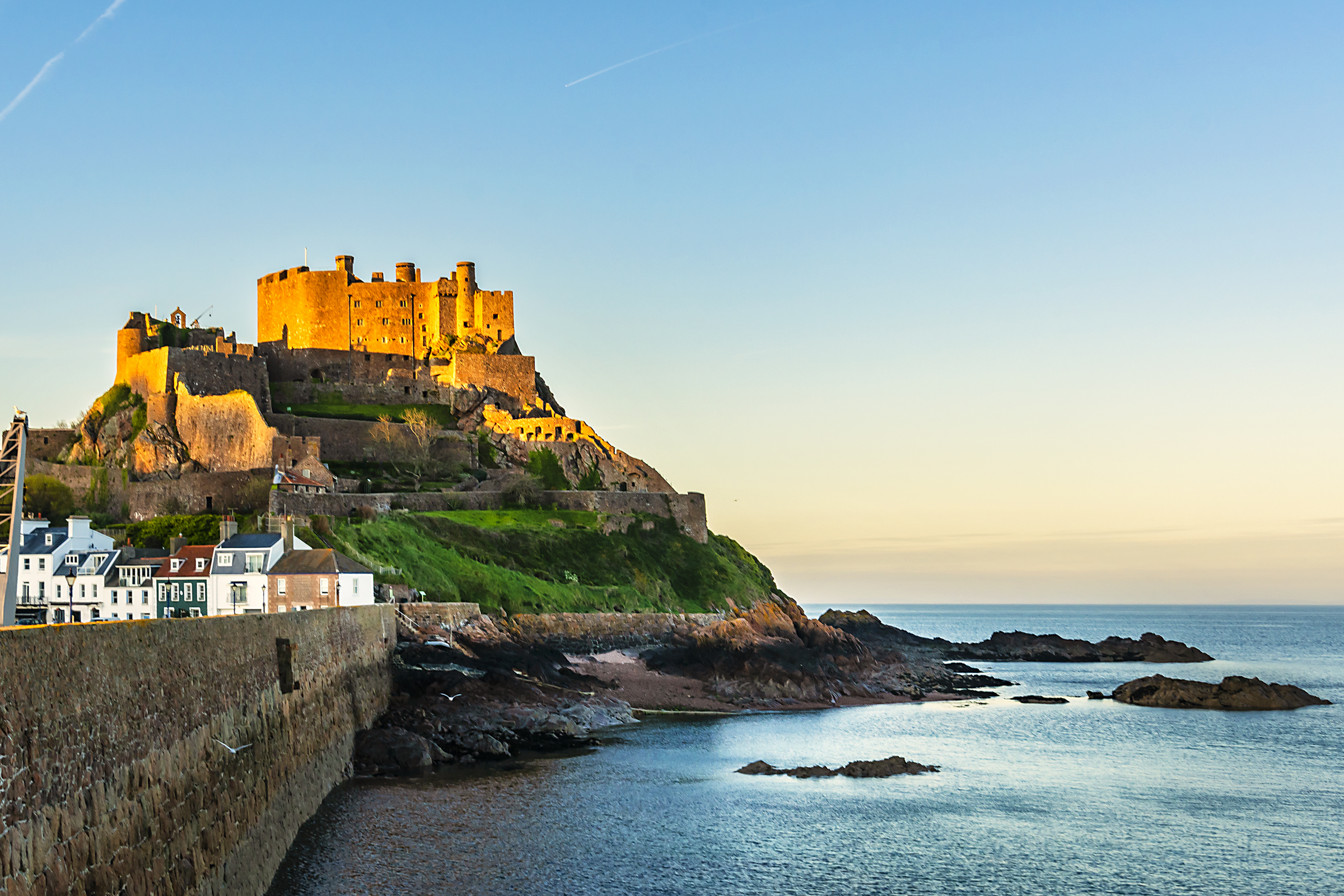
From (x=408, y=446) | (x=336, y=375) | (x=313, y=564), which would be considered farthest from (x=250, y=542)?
(x=336, y=375)

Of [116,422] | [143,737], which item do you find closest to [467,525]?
[116,422]

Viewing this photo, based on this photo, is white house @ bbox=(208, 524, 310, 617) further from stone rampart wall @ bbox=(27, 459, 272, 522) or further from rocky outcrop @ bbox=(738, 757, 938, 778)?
rocky outcrop @ bbox=(738, 757, 938, 778)

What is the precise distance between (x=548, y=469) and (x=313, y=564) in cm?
3587

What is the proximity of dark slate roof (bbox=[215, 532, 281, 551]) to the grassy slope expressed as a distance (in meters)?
5.83

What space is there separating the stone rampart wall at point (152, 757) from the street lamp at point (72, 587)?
82.6ft

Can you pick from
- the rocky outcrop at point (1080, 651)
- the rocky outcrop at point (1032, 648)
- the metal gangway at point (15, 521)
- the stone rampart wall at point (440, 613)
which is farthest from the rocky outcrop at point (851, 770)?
the rocky outcrop at point (1080, 651)

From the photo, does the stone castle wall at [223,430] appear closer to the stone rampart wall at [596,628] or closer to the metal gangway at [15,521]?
the stone rampart wall at [596,628]

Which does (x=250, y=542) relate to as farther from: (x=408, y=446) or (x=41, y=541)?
(x=408, y=446)

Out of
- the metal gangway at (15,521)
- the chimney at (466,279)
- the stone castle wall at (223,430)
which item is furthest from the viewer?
the chimney at (466,279)

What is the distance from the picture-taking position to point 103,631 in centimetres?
1564

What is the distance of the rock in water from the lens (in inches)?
2512

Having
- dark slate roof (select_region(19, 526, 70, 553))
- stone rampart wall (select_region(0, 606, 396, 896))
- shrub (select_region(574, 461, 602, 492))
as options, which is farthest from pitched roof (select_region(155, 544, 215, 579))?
shrub (select_region(574, 461, 602, 492))

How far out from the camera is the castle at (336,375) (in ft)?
245

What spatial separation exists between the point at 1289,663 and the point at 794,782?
85.6 metres
